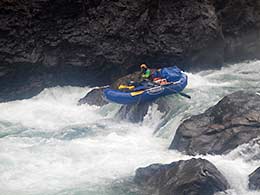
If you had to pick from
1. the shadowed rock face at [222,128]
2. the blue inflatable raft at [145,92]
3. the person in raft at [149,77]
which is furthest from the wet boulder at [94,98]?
the shadowed rock face at [222,128]

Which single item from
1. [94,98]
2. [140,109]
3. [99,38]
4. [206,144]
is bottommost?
[94,98]

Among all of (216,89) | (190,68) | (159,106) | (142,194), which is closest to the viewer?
(142,194)

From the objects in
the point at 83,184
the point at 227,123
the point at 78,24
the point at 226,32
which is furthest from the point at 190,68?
the point at 83,184

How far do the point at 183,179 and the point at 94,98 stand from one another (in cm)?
733

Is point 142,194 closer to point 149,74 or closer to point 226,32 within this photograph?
point 149,74

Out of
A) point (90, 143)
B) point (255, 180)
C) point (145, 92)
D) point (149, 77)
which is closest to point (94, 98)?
point (149, 77)

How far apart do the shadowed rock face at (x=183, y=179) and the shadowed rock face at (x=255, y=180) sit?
478mm

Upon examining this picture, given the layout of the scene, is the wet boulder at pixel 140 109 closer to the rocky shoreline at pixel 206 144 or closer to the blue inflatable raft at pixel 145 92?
the blue inflatable raft at pixel 145 92

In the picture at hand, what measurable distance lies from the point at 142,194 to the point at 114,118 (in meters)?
5.21

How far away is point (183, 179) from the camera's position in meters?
8.98

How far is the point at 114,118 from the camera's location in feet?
47.0

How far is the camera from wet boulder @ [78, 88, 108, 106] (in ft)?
50.9

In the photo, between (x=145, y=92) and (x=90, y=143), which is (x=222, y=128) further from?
(x=90, y=143)

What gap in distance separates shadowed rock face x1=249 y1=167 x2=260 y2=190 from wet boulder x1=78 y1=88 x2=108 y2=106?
7.19 m
